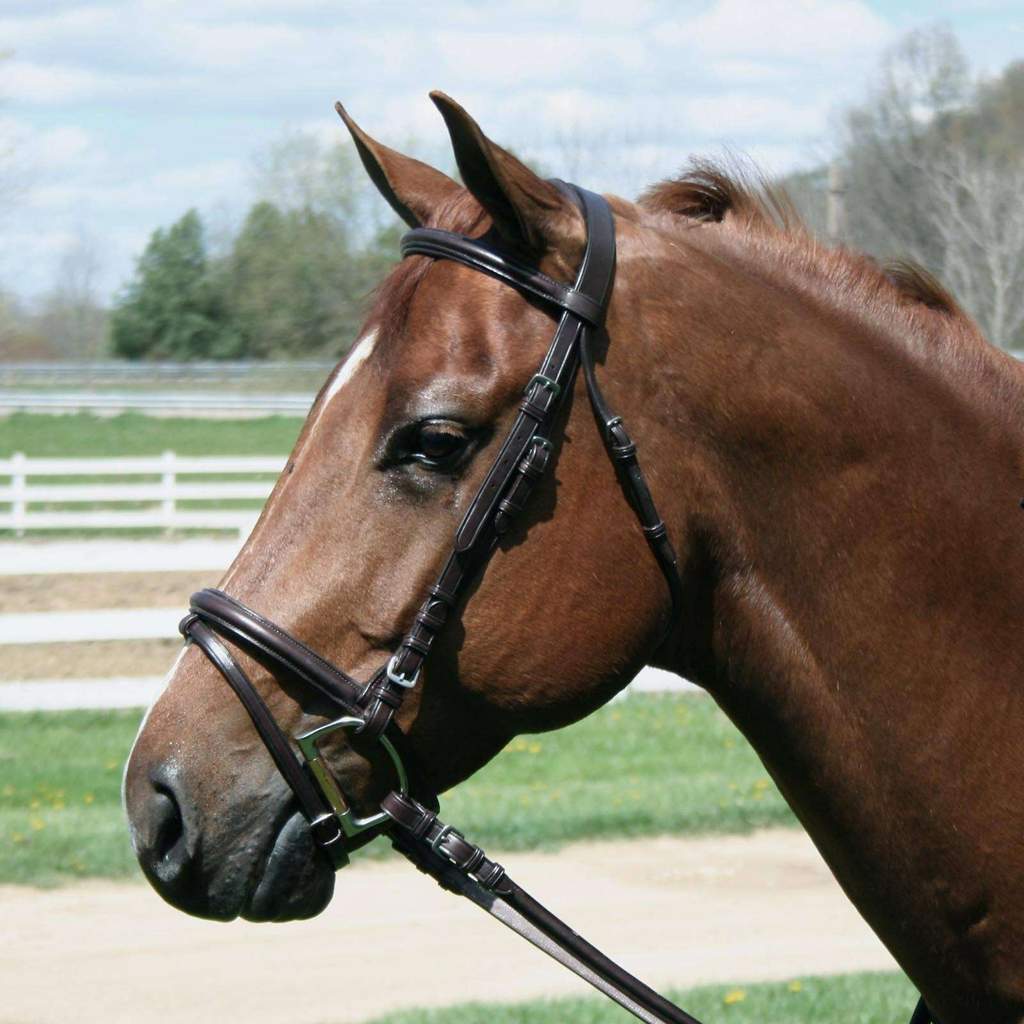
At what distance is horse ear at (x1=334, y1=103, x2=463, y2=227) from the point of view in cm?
250

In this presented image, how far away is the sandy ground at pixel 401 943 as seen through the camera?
547 centimetres

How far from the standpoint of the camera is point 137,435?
31.5m

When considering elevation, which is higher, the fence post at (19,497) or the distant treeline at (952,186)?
the distant treeline at (952,186)

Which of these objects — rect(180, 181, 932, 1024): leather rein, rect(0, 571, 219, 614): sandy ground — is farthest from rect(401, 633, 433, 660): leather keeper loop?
rect(0, 571, 219, 614): sandy ground

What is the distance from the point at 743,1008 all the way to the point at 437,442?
A: 3.73m

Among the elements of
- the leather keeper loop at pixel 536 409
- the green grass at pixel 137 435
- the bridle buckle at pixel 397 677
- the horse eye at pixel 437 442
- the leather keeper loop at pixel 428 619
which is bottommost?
the green grass at pixel 137 435

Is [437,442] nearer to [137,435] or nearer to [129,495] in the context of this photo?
[129,495]

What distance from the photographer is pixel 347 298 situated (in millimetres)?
45344

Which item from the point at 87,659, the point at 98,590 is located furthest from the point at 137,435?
the point at 87,659

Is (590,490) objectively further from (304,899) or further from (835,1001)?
(835,1001)

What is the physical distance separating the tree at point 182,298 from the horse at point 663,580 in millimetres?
53478

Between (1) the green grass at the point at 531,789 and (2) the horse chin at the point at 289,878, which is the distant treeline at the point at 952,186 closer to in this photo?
(1) the green grass at the point at 531,789

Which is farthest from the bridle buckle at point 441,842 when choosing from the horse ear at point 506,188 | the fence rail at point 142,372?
the fence rail at point 142,372

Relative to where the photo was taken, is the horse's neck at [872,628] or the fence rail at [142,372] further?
the fence rail at [142,372]
